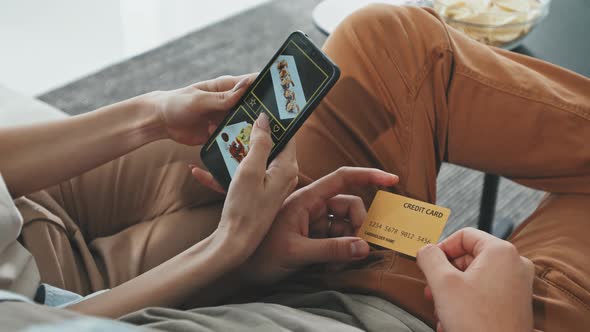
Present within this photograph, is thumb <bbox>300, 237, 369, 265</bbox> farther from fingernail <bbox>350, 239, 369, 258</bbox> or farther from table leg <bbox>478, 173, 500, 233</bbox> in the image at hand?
table leg <bbox>478, 173, 500, 233</bbox>

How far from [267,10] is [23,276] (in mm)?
1862

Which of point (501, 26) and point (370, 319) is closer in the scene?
point (370, 319)

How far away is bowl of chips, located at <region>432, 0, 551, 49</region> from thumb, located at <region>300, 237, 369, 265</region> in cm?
55

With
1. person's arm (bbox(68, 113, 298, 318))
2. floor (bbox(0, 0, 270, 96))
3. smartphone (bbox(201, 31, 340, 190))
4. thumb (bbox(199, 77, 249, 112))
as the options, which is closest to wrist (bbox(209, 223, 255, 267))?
person's arm (bbox(68, 113, 298, 318))

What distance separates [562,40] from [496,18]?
174 mm

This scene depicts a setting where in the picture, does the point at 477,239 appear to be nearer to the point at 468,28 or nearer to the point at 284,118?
the point at 284,118

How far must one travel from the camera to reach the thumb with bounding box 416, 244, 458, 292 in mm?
711

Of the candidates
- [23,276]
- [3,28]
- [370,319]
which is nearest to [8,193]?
[23,276]

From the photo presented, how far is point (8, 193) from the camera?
2.65 feet

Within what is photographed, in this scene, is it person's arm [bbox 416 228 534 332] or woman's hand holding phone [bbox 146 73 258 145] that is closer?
person's arm [bbox 416 228 534 332]

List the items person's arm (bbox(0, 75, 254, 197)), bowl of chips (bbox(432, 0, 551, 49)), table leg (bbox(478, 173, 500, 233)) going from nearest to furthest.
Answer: person's arm (bbox(0, 75, 254, 197)) → bowl of chips (bbox(432, 0, 551, 49)) → table leg (bbox(478, 173, 500, 233))

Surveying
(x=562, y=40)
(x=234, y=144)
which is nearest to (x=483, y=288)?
(x=234, y=144)

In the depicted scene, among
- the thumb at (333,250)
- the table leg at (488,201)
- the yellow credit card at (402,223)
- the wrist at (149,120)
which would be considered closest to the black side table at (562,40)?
the table leg at (488,201)

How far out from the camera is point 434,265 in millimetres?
731
